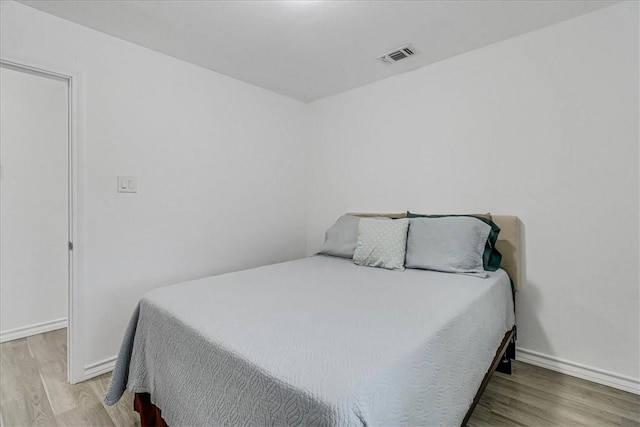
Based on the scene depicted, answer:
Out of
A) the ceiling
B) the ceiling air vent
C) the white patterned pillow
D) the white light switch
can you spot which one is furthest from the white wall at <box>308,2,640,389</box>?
the white light switch

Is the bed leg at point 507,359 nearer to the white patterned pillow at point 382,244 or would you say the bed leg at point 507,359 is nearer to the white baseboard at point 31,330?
the white patterned pillow at point 382,244

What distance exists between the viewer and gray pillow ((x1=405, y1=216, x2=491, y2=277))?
6.34 feet

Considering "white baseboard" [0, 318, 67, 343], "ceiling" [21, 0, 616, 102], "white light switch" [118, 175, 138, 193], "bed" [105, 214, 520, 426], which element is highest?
"ceiling" [21, 0, 616, 102]

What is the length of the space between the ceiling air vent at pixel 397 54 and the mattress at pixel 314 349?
64.8 inches

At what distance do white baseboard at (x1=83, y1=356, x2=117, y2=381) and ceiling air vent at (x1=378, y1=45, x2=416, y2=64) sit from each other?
2.86 metres

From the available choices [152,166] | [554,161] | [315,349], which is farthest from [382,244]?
[152,166]

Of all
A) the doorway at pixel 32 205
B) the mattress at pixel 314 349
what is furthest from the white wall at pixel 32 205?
the mattress at pixel 314 349

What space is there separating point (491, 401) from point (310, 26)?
8.03 feet

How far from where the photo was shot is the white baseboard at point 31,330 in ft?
8.24

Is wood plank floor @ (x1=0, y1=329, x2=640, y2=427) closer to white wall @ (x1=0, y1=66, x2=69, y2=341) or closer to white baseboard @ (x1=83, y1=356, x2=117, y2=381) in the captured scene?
white baseboard @ (x1=83, y1=356, x2=117, y2=381)

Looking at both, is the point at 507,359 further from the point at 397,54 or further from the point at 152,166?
the point at 152,166

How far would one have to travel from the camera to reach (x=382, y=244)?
218 centimetres

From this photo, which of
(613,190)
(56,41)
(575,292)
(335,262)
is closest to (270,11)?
(56,41)

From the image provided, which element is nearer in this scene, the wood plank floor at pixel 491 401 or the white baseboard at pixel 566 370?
the wood plank floor at pixel 491 401
